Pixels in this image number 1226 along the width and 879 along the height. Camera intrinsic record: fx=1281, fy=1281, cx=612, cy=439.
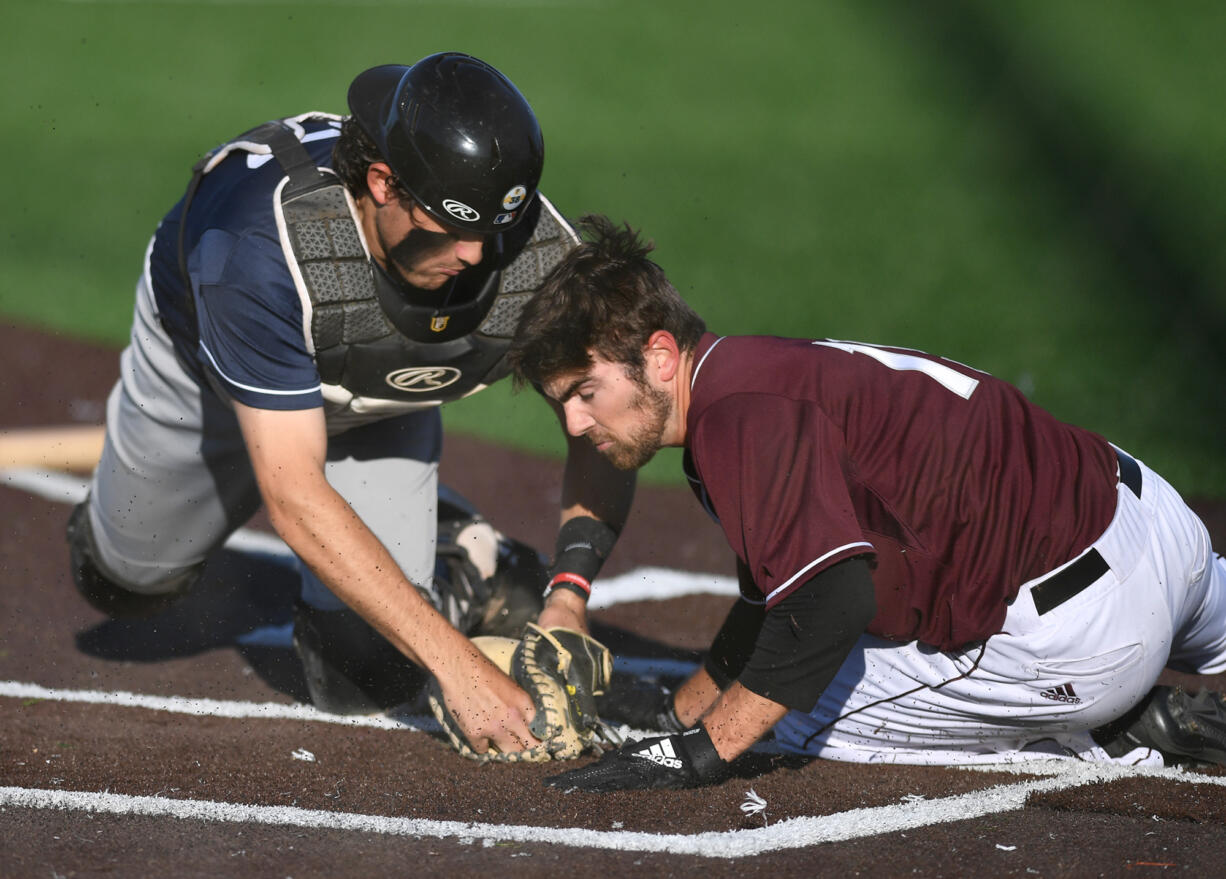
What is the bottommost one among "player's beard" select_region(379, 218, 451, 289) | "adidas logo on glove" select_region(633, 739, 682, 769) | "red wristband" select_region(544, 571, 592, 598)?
"red wristband" select_region(544, 571, 592, 598)

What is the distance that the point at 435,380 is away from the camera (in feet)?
12.7

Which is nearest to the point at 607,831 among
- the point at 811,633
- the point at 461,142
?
the point at 811,633

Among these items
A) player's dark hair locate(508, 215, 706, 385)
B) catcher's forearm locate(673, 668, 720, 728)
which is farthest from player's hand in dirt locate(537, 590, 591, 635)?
player's dark hair locate(508, 215, 706, 385)

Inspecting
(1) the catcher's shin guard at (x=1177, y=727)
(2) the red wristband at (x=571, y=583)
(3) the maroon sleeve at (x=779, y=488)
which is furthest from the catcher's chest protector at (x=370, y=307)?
(1) the catcher's shin guard at (x=1177, y=727)

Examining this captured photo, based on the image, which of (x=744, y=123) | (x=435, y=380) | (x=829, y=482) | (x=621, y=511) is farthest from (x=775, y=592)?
(x=744, y=123)

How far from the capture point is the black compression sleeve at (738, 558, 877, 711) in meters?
2.72

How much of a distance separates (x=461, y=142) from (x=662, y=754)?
1.61 metres

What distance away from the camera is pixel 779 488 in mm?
2707

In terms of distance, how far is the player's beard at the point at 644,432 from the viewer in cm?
301

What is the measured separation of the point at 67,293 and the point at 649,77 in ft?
19.5

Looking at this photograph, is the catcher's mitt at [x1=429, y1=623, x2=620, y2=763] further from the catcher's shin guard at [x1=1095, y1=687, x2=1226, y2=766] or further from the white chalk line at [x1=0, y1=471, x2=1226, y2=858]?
the catcher's shin guard at [x1=1095, y1=687, x2=1226, y2=766]

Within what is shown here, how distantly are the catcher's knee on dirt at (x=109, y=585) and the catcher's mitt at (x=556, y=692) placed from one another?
4.56ft

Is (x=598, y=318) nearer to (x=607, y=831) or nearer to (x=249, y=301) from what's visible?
(x=249, y=301)

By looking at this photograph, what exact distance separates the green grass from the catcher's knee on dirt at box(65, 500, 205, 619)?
8.47 ft
